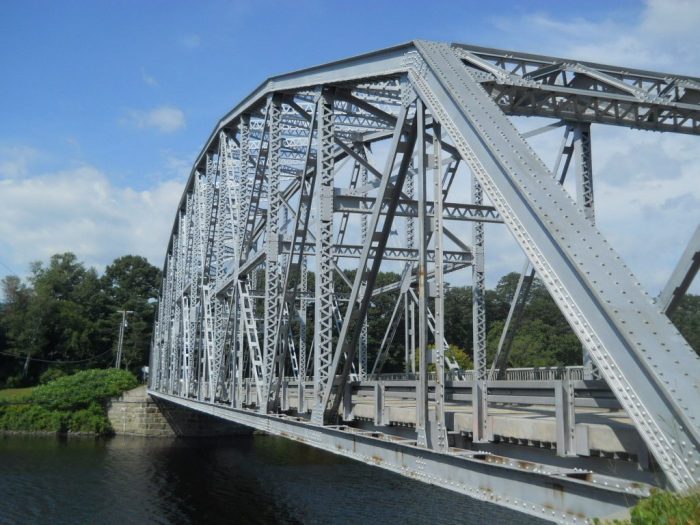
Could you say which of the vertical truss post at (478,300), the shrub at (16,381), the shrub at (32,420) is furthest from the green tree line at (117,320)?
the vertical truss post at (478,300)

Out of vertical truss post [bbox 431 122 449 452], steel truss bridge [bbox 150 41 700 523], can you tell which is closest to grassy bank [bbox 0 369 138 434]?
steel truss bridge [bbox 150 41 700 523]

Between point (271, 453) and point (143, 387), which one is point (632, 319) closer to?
point (271, 453)

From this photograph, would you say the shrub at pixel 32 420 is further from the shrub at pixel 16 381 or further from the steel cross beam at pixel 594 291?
the steel cross beam at pixel 594 291

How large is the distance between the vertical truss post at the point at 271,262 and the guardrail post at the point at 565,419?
10.7m

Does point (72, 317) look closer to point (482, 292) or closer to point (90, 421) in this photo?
point (90, 421)

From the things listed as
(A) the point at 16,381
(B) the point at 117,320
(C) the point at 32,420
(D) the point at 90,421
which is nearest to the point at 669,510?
(D) the point at 90,421

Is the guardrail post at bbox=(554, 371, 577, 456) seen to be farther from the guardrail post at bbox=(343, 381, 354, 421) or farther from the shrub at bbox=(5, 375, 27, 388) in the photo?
the shrub at bbox=(5, 375, 27, 388)

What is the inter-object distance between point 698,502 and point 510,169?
4.45 m

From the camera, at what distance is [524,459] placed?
311 inches

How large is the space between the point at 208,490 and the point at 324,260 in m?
20.3

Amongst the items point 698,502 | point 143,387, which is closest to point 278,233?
point 698,502

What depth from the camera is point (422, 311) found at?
953cm

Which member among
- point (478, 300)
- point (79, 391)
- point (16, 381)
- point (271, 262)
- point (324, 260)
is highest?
point (271, 262)

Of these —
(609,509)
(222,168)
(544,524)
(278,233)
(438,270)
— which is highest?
(222,168)
